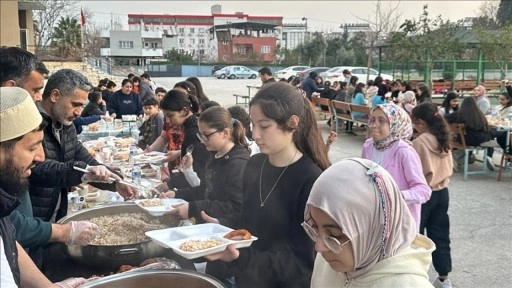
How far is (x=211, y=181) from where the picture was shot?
2.69 metres

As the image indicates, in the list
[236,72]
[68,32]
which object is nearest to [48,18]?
[68,32]

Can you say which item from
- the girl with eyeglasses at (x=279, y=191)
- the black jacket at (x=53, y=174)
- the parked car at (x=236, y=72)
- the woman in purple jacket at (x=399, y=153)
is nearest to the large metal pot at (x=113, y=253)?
the girl with eyeglasses at (x=279, y=191)

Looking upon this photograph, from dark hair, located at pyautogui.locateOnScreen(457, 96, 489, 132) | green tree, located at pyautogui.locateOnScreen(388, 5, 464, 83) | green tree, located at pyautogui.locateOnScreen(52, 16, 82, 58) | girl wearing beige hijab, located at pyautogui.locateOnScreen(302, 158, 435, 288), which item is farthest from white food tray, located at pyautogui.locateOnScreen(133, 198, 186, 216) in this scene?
green tree, located at pyautogui.locateOnScreen(52, 16, 82, 58)

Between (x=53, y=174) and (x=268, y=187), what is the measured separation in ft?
4.55

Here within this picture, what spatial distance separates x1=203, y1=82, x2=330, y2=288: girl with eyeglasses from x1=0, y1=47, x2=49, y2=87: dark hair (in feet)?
4.59

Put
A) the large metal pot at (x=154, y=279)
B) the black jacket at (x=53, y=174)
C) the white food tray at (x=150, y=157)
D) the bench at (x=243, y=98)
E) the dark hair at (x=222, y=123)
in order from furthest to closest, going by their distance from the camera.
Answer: the bench at (x=243, y=98)
the white food tray at (x=150, y=157)
the dark hair at (x=222, y=123)
the black jacket at (x=53, y=174)
the large metal pot at (x=154, y=279)

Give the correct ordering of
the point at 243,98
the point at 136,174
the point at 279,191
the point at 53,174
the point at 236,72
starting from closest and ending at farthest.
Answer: the point at 279,191 → the point at 53,174 → the point at 136,174 → the point at 243,98 → the point at 236,72

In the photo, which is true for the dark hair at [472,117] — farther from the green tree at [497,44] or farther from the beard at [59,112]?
the green tree at [497,44]

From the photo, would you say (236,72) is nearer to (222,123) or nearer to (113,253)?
(222,123)

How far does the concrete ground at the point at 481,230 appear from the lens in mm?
4109

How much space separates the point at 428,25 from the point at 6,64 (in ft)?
58.2

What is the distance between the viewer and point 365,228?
1330 millimetres

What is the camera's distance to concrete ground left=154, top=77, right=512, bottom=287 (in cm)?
411

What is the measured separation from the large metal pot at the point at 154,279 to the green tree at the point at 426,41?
17.3 meters
